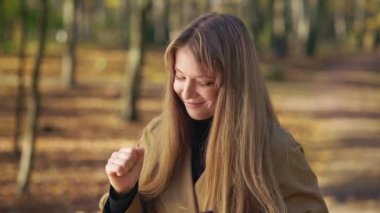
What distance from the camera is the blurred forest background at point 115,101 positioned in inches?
424

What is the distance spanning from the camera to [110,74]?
83.8 ft

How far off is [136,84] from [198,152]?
14.8m

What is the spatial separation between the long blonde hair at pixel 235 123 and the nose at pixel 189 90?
70 millimetres

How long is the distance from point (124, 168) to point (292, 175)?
0.56 meters

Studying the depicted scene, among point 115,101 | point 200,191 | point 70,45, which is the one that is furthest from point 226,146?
point 70,45

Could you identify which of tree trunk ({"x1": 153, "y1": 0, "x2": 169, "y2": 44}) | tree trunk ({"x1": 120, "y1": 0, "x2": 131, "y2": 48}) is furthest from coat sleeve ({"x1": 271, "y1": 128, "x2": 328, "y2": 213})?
tree trunk ({"x1": 153, "y1": 0, "x2": 169, "y2": 44})

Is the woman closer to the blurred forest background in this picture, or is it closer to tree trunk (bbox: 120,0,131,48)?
the blurred forest background

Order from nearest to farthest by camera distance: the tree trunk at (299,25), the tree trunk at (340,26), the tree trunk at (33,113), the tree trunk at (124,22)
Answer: the tree trunk at (33,113) < the tree trunk at (124,22) < the tree trunk at (299,25) < the tree trunk at (340,26)

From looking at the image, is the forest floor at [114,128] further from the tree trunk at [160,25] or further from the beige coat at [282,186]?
the beige coat at [282,186]

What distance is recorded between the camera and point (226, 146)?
2.50m

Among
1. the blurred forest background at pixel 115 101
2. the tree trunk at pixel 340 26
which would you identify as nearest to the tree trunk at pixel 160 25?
the blurred forest background at pixel 115 101

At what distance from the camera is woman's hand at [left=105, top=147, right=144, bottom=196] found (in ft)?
7.91

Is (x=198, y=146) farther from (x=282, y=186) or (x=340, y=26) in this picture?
(x=340, y=26)

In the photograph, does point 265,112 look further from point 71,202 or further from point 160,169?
point 71,202
